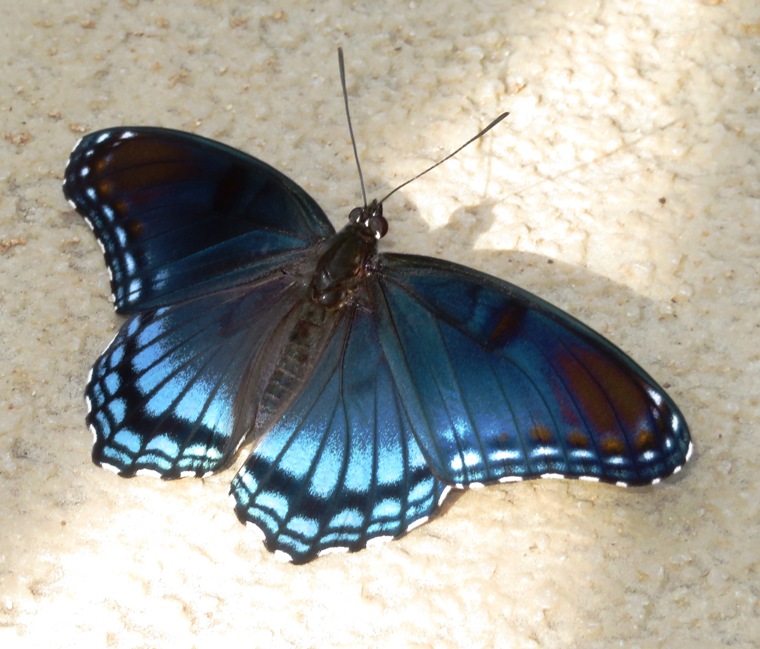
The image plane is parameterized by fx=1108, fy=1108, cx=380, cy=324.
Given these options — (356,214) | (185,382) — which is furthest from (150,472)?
(356,214)

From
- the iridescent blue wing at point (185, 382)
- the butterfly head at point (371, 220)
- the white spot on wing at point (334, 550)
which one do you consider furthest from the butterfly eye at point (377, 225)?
the white spot on wing at point (334, 550)

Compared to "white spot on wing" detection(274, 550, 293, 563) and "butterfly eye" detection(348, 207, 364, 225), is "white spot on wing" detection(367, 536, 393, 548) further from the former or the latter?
"butterfly eye" detection(348, 207, 364, 225)

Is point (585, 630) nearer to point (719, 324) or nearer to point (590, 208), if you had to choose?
point (719, 324)

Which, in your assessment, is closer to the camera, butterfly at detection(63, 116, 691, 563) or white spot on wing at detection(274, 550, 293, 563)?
butterfly at detection(63, 116, 691, 563)

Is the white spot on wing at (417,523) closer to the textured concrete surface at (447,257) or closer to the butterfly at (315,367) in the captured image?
the butterfly at (315,367)

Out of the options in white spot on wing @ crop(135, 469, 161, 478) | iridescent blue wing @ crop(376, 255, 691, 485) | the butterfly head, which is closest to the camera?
iridescent blue wing @ crop(376, 255, 691, 485)

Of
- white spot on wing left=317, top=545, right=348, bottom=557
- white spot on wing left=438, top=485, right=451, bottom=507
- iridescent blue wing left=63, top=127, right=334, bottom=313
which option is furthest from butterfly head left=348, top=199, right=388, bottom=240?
white spot on wing left=317, top=545, right=348, bottom=557

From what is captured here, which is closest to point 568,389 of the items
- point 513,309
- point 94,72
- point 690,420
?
point 513,309
